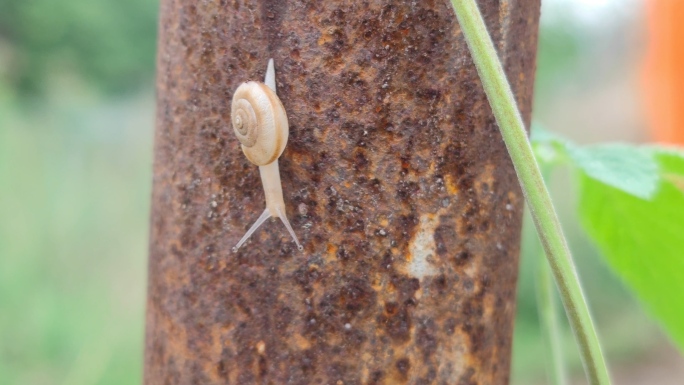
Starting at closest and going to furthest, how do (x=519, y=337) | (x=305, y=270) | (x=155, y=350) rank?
(x=305, y=270) < (x=155, y=350) < (x=519, y=337)

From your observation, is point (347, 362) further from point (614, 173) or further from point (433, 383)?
point (614, 173)

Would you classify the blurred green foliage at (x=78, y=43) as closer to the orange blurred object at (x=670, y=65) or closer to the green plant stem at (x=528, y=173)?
the orange blurred object at (x=670, y=65)

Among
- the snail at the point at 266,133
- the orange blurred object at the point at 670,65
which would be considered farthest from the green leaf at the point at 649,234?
the orange blurred object at the point at 670,65

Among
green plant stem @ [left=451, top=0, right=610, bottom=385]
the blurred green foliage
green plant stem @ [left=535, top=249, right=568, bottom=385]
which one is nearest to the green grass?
the blurred green foliage

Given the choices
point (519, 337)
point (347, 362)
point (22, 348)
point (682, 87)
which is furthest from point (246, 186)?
point (519, 337)

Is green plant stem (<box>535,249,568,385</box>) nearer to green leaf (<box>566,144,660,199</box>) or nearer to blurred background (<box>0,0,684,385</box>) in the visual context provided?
green leaf (<box>566,144,660,199</box>)
